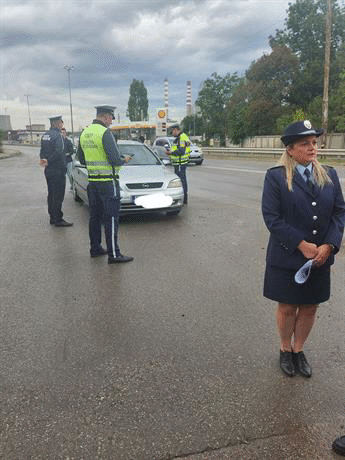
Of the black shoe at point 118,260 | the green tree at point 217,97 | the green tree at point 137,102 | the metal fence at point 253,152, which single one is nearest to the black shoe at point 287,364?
the black shoe at point 118,260

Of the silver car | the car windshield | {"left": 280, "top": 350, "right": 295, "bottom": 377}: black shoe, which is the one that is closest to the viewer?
{"left": 280, "top": 350, "right": 295, "bottom": 377}: black shoe

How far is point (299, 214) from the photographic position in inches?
114

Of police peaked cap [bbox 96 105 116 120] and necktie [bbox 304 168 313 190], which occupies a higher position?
police peaked cap [bbox 96 105 116 120]

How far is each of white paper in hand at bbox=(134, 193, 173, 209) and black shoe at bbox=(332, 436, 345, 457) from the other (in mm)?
6178

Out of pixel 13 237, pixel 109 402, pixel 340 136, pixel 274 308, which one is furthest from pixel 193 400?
pixel 340 136

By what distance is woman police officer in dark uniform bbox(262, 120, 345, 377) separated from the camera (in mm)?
2842

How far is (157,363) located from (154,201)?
5256 millimetres

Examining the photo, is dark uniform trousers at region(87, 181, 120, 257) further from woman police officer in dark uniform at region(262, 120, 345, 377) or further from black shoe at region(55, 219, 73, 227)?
woman police officer in dark uniform at region(262, 120, 345, 377)

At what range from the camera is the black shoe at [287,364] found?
310 centimetres

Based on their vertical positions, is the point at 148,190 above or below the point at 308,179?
below

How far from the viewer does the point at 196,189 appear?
45.2 feet

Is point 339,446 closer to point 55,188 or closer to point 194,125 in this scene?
point 55,188

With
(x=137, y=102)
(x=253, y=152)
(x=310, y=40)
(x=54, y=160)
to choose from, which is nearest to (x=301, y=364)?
(x=54, y=160)

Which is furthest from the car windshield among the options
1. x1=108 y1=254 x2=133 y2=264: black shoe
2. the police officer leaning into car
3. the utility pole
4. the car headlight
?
the utility pole
